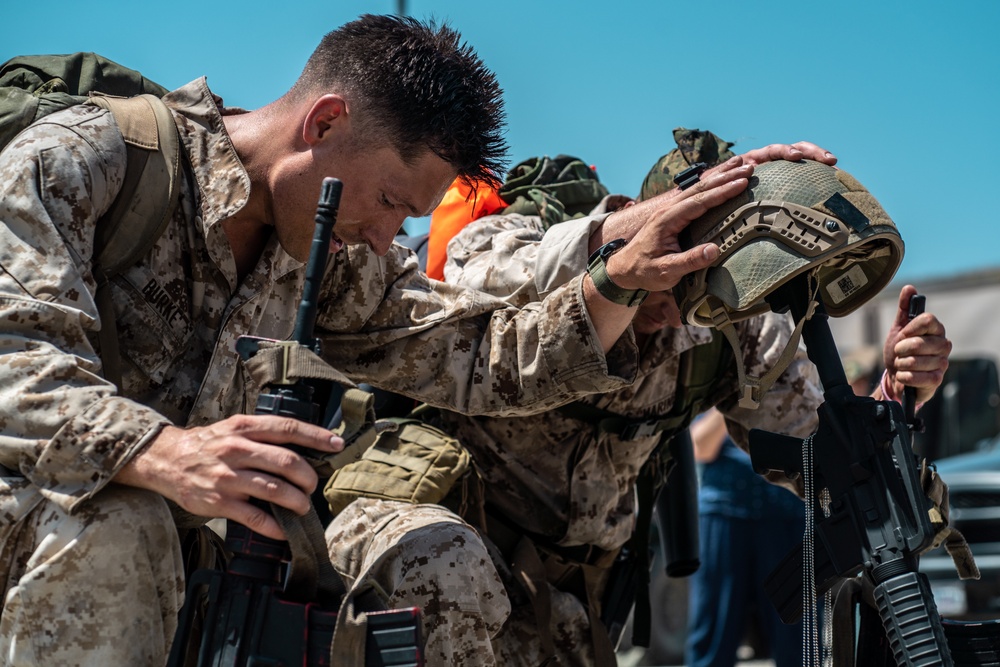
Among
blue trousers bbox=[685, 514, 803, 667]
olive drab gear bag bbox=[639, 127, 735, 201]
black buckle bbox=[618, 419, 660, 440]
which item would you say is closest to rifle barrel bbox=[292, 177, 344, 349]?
black buckle bbox=[618, 419, 660, 440]

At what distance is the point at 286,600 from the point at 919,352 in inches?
77.2

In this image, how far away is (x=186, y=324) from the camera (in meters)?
2.91

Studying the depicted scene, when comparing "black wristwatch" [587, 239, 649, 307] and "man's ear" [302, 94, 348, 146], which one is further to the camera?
"black wristwatch" [587, 239, 649, 307]

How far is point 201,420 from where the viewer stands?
9.51ft

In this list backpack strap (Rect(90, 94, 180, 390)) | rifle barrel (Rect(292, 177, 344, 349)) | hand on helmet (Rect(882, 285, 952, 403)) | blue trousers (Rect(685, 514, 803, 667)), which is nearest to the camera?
rifle barrel (Rect(292, 177, 344, 349))

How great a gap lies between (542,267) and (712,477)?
316 centimetres

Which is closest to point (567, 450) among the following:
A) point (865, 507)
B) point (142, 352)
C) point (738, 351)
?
point (738, 351)

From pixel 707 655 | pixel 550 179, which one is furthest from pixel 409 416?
pixel 707 655

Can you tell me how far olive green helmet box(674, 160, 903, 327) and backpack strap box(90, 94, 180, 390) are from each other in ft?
4.20

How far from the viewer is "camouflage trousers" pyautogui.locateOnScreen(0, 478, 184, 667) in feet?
7.61

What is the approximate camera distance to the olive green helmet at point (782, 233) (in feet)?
9.50

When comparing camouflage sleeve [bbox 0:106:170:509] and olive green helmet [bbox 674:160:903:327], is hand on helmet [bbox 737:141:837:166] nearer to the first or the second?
olive green helmet [bbox 674:160:903:327]

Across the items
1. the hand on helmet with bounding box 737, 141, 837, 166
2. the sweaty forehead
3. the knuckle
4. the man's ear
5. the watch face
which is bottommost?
the knuckle

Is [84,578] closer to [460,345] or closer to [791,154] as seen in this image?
[460,345]
